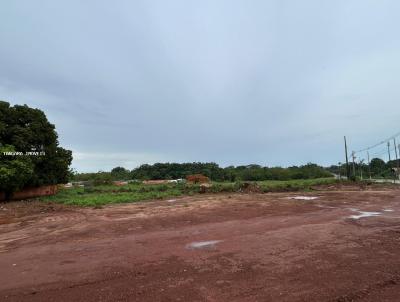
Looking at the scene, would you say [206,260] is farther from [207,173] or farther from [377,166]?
[377,166]

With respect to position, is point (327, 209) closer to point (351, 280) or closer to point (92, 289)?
point (351, 280)

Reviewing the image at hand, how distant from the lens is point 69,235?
1147 centimetres

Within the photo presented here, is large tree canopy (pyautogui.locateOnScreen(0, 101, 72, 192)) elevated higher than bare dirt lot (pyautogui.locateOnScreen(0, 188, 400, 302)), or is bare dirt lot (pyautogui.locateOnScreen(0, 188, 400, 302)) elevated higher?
large tree canopy (pyautogui.locateOnScreen(0, 101, 72, 192))

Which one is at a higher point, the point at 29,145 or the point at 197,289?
the point at 29,145

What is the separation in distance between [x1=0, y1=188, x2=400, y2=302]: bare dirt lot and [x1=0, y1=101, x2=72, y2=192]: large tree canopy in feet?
35.9

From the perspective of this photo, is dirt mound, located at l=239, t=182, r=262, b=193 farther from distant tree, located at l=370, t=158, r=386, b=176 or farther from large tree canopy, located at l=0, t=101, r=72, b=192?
distant tree, located at l=370, t=158, r=386, b=176

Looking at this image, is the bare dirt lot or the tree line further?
the tree line

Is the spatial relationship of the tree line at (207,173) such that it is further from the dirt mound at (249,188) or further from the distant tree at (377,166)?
the dirt mound at (249,188)

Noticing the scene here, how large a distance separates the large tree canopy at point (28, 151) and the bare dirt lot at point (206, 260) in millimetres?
10939

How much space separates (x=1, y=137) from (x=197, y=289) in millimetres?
23775

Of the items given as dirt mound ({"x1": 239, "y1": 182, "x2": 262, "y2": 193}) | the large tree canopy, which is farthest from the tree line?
the large tree canopy

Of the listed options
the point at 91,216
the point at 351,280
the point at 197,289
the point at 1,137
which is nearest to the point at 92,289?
the point at 197,289

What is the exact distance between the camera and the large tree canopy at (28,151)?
930 inches

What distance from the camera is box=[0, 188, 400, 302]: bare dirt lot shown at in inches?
224
